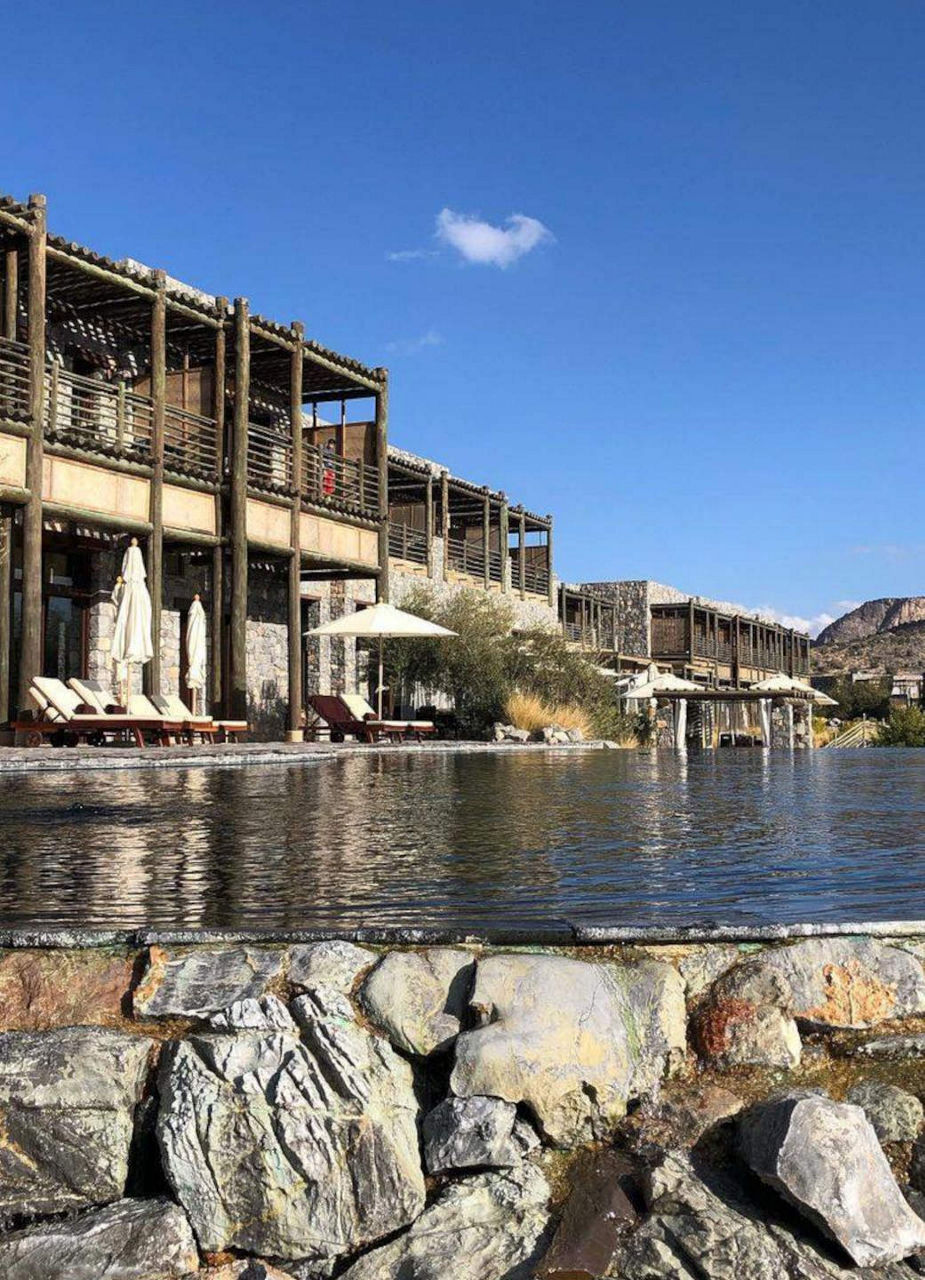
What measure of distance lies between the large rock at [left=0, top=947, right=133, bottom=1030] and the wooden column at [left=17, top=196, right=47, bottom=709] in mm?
11987

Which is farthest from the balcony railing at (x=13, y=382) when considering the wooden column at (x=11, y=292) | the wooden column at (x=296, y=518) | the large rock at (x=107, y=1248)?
the large rock at (x=107, y=1248)

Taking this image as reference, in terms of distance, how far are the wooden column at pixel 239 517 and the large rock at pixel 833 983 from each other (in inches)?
612

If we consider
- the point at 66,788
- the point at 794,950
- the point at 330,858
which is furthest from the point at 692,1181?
the point at 66,788

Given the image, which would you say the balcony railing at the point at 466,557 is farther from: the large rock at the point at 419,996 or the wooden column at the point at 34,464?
the large rock at the point at 419,996

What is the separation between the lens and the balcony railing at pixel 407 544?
29.5m

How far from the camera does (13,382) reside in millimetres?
15328

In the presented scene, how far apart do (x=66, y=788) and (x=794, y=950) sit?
23.7 ft

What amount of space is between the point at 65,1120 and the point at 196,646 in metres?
15.8

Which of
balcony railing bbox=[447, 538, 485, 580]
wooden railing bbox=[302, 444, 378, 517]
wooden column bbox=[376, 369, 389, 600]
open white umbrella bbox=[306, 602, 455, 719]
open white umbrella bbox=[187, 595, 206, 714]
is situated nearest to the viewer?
open white umbrella bbox=[187, 595, 206, 714]

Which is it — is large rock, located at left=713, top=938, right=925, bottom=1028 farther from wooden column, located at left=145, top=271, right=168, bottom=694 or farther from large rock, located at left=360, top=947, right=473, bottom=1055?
wooden column, located at left=145, top=271, right=168, bottom=694

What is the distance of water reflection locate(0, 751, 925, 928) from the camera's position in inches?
138

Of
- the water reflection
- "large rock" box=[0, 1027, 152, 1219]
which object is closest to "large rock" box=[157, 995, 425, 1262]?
"large rock" box=[0, 1027, 152, 1219]

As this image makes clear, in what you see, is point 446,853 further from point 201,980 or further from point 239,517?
point 239,517

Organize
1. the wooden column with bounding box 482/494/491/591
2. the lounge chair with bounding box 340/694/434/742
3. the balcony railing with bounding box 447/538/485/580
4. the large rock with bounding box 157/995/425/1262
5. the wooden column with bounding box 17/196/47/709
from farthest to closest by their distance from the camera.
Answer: the balcony railing with bounding box 447/538/485/580 → the wooden column with bounding box 482/494/491/591 → the lounge chair with bounding box 340/694/434/742 → the wooden column with bounding box 17/196/47/709 → the large rock with bounding box 157/995/425/1262
